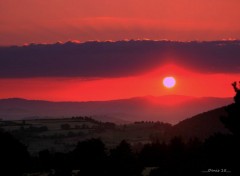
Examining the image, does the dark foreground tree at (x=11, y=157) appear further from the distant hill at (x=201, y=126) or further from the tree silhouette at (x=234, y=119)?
the distant hill at (x=201, y=126)

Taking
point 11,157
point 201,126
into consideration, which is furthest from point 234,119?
point 201,126

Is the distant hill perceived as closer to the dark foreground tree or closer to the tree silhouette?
the dark foreground tree

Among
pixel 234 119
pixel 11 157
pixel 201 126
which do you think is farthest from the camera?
pixel 201 126

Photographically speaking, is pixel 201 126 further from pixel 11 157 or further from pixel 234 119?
pixel 234 119

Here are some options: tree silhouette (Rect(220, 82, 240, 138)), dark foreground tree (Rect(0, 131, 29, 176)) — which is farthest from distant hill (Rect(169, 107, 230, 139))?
tree silhouette (Rect(220, 82, 240, 138))

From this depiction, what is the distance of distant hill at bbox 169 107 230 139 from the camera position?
162m

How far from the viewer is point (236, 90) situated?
55.6m

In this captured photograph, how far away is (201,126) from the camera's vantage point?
171 metres

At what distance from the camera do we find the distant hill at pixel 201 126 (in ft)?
532

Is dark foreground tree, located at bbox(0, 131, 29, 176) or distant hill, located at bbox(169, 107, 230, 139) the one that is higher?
distant hill, located at bbox(169, 107, 230, 139)

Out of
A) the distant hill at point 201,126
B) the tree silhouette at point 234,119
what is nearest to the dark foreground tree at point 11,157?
the tree silhouette at point 234,119

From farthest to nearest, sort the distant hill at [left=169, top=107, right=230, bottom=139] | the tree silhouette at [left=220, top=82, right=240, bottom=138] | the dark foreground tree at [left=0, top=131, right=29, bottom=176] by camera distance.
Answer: the distant hill at [left=169, top=107, right=230, bottom=139] → the dark foreground tree at [left=0, top=131, right=29, bottom=176] → the tree silhouette at [left=220, top=82, right=240, bottom=138]

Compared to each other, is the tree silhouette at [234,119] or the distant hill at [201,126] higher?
the distant hill at [201,126]

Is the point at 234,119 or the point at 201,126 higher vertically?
the point at 201,126
